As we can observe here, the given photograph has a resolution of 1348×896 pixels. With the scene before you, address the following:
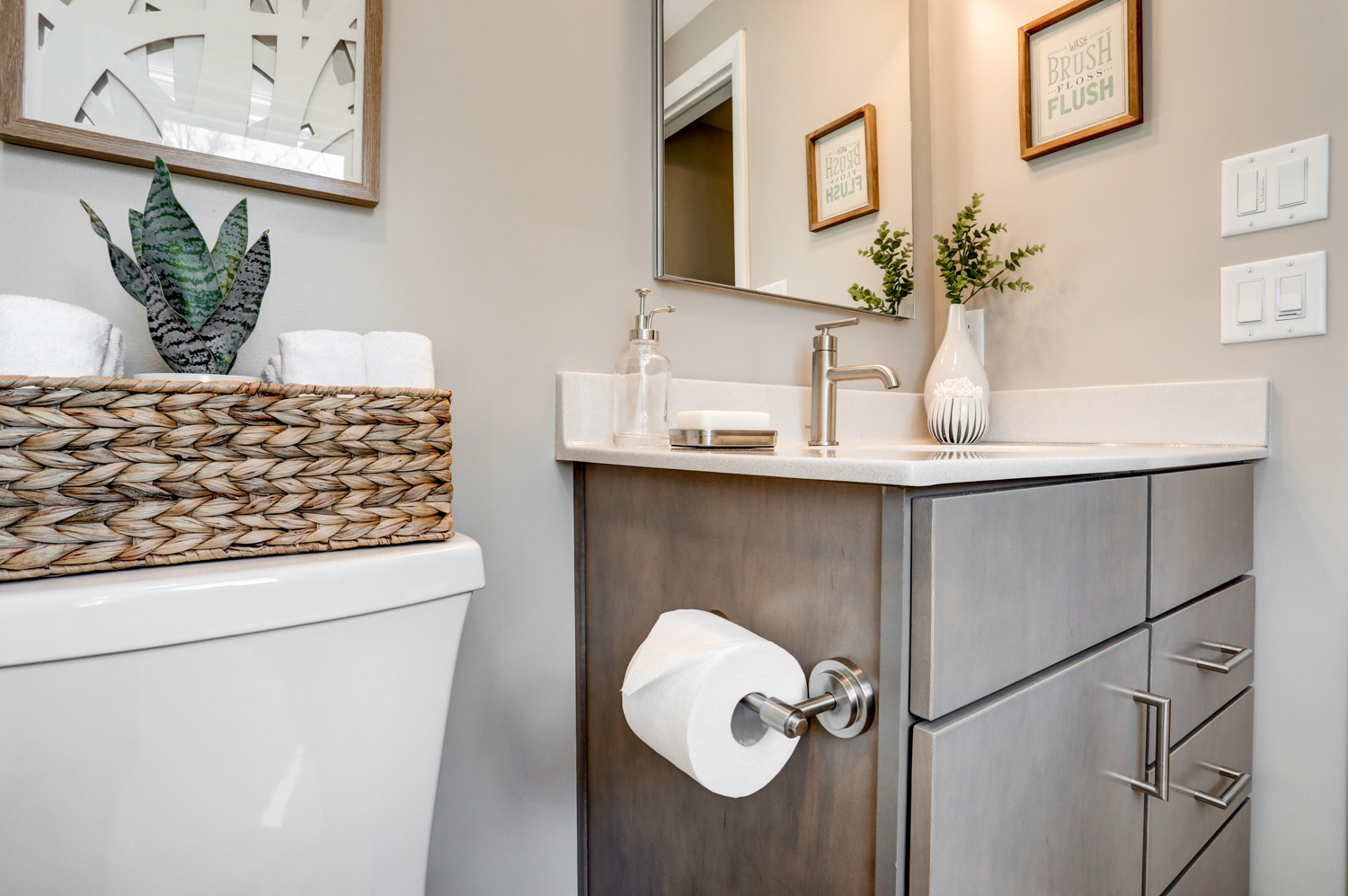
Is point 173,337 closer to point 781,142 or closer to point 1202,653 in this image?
point 781,142

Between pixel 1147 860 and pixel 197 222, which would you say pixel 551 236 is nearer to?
pixel 197 222

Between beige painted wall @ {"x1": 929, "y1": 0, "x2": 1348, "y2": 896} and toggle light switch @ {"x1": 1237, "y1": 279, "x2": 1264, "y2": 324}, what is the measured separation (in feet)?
0.13

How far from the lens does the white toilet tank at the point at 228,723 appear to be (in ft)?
1.51

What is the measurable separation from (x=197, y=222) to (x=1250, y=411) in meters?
1.49

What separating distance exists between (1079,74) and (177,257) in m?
1.47

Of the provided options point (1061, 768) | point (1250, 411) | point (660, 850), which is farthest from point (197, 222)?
point (1250, 411)

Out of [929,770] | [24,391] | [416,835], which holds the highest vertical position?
[24,391]

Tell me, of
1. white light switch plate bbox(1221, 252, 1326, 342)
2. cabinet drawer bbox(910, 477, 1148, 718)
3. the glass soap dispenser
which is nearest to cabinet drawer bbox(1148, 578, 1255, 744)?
cabinet drawer bbox(910, 477, 1148, 718)

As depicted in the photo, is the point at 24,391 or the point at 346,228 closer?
the point at 24,391

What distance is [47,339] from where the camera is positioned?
53 cm

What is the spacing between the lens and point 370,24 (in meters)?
0.81

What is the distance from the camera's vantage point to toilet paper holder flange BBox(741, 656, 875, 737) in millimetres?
536

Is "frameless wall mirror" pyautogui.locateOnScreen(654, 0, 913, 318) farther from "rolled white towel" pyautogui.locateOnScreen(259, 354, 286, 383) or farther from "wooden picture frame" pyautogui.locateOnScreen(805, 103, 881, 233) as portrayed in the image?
"rolled white towel" pyautogui.locateOnScreen(259, 354, 286, 383)

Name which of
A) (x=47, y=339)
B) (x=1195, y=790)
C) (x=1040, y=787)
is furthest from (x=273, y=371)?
(x=1195, y=790)
